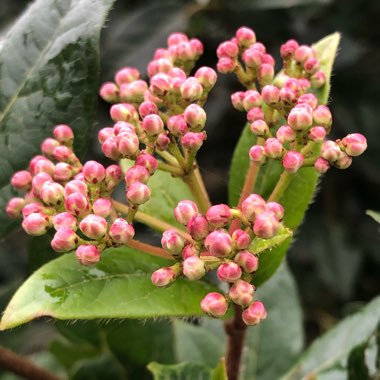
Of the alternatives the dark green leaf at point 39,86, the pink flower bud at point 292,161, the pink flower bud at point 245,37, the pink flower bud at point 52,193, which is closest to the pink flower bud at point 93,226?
the pink flower bud at point 52,193

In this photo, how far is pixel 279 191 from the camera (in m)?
1.73

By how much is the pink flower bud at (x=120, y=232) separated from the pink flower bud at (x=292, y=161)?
389 mm

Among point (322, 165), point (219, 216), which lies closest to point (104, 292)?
point (219, 216)

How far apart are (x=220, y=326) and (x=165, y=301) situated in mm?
1262

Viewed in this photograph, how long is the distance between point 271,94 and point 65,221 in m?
0.58

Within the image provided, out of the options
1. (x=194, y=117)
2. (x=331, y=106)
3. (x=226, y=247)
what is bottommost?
(x=331, y=106)

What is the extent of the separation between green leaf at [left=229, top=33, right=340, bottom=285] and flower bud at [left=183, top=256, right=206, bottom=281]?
1.00 ft

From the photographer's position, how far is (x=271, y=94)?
67.4 inches

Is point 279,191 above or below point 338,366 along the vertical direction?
above

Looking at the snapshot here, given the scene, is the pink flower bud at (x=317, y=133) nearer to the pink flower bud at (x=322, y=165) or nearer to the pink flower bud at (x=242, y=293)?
the pink flower bud at (x=322, y=165)

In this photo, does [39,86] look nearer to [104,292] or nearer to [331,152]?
[104,292]

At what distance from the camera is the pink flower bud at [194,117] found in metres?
1.64

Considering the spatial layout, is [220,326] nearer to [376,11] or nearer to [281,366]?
[281,366]

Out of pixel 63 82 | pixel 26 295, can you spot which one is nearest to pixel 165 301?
pixel 26 295
